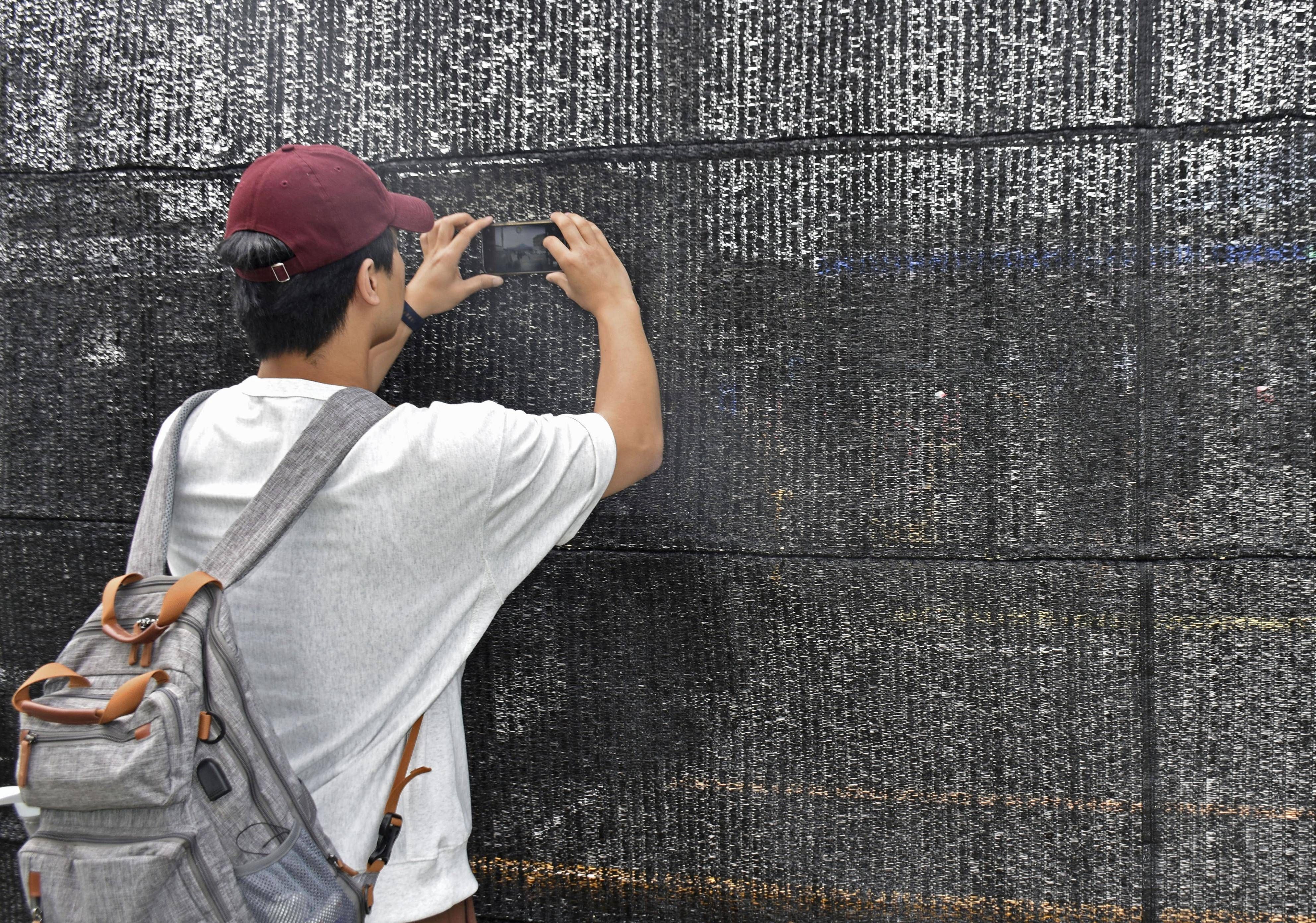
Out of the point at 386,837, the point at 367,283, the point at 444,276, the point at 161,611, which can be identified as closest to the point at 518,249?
the point at 444,276

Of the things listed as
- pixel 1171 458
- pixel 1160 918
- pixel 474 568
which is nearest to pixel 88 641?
pixel 474 568

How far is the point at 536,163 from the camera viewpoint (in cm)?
232

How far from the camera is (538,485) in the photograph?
5.36 ft

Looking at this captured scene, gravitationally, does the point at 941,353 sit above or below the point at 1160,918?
above

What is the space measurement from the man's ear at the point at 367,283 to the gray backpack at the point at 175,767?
10.9 inches

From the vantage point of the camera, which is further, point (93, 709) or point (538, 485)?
point (538, 485)

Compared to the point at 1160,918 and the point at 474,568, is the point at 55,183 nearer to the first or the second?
the point at 474,568

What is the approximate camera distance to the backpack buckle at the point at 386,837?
1.65 m

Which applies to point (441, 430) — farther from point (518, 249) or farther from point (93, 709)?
point (518, 249)

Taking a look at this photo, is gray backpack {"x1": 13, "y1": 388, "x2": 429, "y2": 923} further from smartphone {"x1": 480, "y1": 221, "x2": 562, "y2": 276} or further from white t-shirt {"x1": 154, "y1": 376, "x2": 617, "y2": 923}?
smartphone {"x1": 480, "y1": 221, "x2": 562, "y2": 276}

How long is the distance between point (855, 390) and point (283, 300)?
4.23 feet

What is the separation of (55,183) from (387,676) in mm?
1864

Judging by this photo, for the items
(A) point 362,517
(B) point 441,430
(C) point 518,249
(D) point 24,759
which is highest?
(C) point 518,249

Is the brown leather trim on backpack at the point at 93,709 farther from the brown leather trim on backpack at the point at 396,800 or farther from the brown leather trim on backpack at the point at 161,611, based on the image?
the brown leather trim on backpack at the point at 396,800
